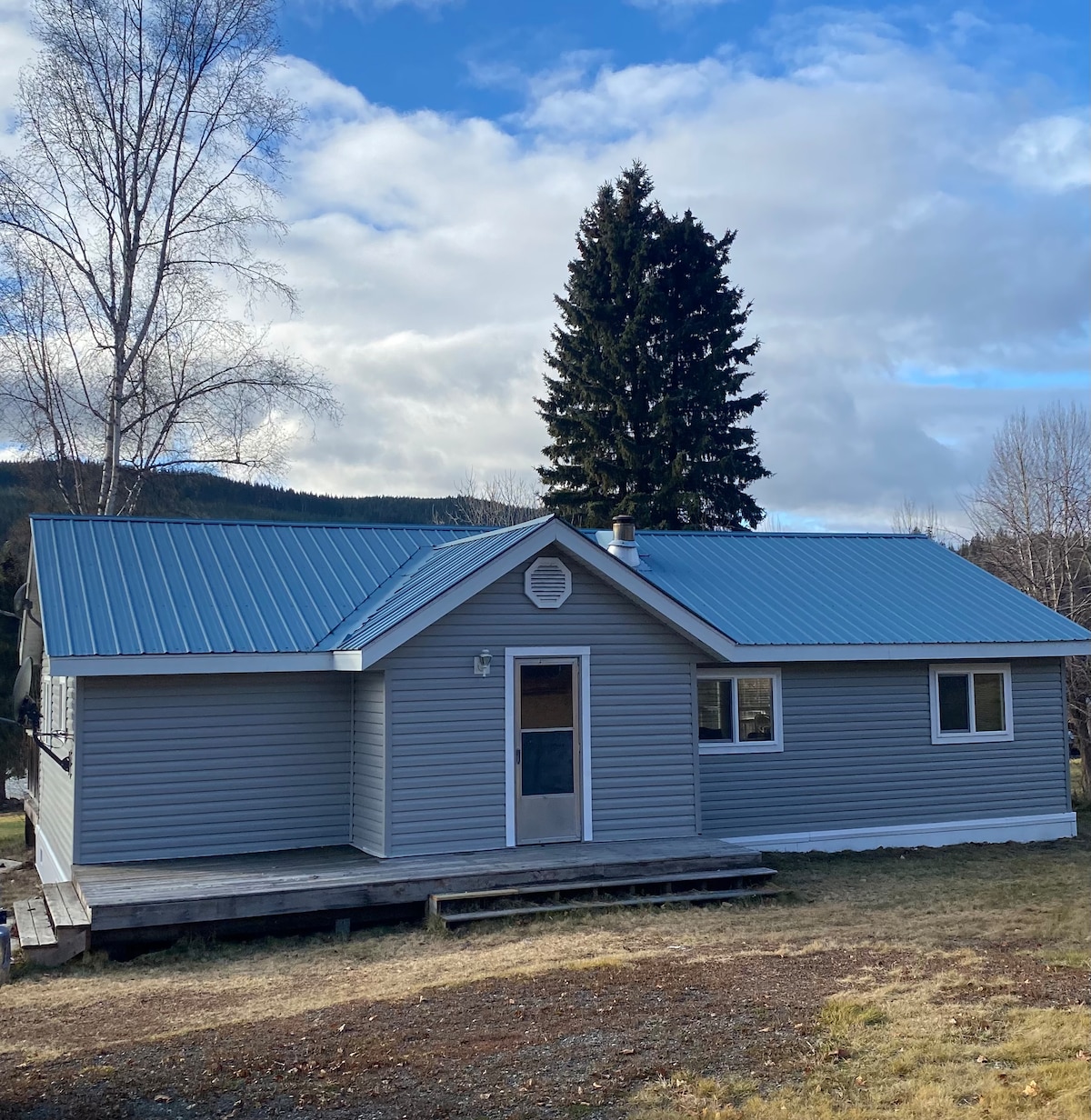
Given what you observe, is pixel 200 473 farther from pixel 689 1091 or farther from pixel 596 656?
pixel 689 1091

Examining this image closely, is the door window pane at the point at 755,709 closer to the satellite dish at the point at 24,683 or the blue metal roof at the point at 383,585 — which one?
the blue metal roof at the point at 383,585

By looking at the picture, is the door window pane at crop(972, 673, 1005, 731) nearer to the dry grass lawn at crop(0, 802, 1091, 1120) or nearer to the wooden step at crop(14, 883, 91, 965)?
the dry grass lawn at crop(0, 802, 1091, 1120)

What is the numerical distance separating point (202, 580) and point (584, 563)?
174 inches

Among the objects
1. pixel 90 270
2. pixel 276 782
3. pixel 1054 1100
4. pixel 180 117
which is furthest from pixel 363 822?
pixel 180 117

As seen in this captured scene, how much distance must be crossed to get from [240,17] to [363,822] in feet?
55.9

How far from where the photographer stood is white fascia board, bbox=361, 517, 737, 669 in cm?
1155

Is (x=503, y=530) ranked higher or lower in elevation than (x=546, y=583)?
higher

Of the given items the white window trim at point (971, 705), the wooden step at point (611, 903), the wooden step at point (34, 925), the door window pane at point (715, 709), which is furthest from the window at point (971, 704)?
the wooden step at point (34, 925)

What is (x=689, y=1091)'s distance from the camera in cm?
604

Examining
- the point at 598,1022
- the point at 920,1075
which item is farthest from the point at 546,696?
the point at 920,1075

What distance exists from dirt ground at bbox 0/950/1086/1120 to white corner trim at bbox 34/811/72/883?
13.4 feet

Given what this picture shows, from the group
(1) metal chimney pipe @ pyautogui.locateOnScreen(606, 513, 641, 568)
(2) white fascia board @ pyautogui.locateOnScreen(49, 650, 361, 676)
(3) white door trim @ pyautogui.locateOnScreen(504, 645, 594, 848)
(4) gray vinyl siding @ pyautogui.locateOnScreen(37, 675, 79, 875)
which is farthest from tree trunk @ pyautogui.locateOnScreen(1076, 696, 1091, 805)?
(4) gray vinyl siding @ pyautogui.locateOnScreen(37, 675, 79, 875)

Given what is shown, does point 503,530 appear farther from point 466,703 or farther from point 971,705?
point 971,705

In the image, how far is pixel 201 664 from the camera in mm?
11781
